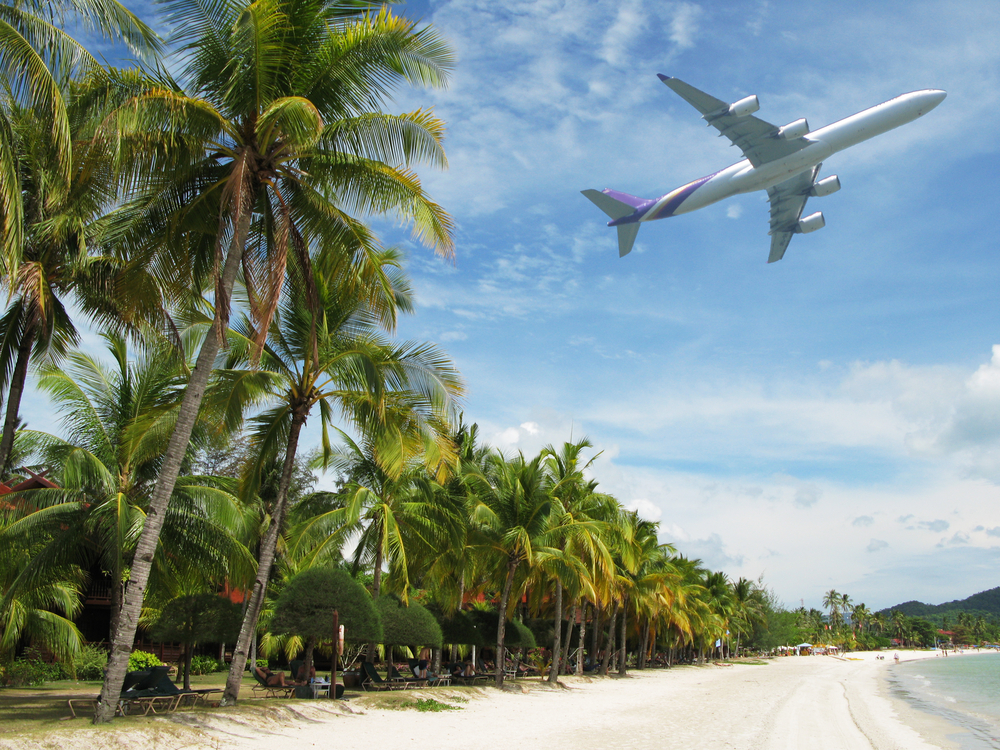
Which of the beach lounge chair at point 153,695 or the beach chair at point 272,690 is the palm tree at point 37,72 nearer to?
the beach lounge chair at point 153,695

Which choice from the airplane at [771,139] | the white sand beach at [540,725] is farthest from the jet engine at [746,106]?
the white sand beach at [540,725]

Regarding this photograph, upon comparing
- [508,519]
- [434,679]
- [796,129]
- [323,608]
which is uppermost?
[796,129]

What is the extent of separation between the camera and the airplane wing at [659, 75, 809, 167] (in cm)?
2723

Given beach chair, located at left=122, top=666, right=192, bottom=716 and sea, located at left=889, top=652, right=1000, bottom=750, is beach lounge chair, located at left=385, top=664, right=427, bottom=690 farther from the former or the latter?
sea, located at left=889, top=652, right=1000, bottom=750

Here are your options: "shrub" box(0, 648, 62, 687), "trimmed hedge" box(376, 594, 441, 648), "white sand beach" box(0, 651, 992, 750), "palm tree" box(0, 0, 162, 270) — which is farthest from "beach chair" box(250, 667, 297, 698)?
"palm tree" box(0, 0, 162, 270)

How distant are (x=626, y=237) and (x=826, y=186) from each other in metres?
9.52

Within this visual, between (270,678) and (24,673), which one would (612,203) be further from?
(24,673)

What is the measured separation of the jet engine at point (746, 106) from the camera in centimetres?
2648

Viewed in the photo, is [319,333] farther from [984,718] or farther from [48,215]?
[984,718]

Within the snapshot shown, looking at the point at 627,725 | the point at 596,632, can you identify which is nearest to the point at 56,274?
the point at 627,725

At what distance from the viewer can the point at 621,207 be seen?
118ft

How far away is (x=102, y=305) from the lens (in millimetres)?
13055

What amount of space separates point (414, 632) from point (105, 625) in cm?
1417

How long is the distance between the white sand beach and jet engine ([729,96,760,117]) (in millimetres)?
20731
